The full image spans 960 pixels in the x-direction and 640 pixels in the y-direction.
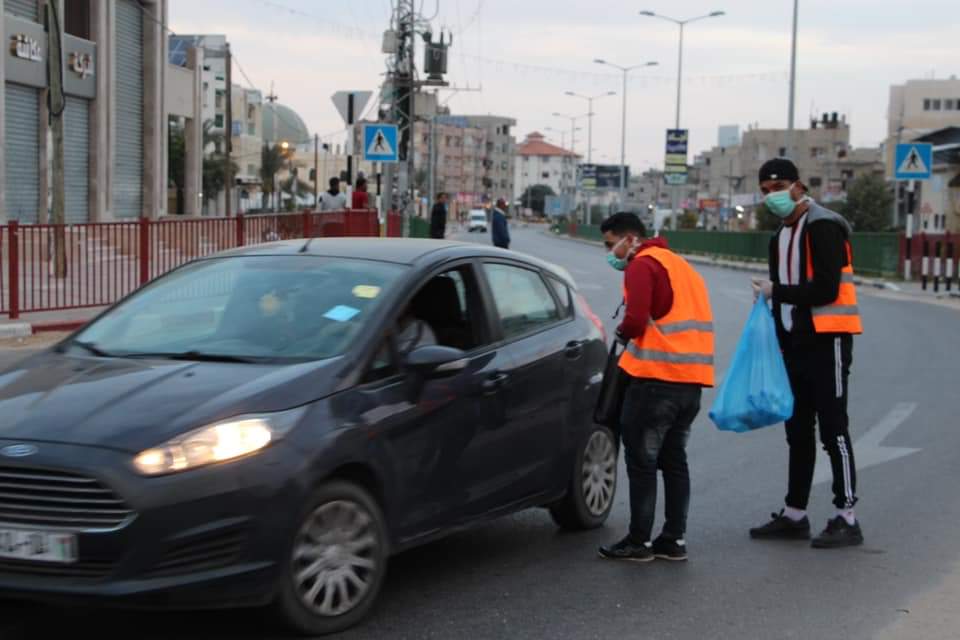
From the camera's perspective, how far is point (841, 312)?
263 inches

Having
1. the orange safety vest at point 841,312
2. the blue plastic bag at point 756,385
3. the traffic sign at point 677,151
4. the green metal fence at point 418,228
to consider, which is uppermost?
the traffic sign at point 677,151

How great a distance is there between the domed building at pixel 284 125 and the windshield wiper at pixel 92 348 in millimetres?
98558

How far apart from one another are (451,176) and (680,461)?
601 feet

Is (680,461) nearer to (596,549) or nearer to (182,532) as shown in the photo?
(596,549)

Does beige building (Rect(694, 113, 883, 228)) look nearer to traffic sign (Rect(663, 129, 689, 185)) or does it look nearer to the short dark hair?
traffic sign (Rect(663, 129, 689, 185))

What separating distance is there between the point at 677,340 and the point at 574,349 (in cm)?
72

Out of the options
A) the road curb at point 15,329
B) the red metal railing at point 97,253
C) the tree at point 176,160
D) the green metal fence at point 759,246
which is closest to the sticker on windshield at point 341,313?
the red metal railing at point 97,253

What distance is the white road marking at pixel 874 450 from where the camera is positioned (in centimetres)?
891

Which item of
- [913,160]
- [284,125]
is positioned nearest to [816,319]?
[913,160]

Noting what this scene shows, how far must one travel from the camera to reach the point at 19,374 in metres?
5.36

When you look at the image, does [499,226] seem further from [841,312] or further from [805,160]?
[805,160]

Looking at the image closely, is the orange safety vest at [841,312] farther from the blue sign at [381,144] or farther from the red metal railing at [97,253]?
the blue sign at [381,144]

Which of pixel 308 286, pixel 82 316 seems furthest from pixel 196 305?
pixel 82 316

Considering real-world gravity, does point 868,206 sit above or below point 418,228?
above
